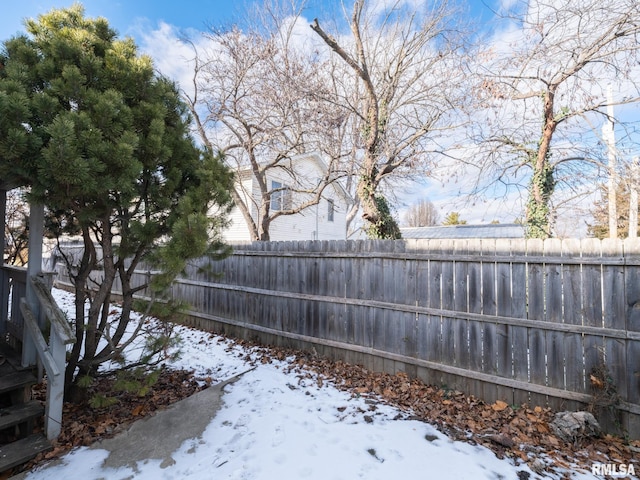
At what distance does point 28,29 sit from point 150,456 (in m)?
3.90

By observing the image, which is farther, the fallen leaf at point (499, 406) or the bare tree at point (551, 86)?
the bare tree at point (551, 86)

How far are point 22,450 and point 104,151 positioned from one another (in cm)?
246

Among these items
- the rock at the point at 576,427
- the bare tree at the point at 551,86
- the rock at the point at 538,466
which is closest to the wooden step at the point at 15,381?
the rock at the point at 538,466

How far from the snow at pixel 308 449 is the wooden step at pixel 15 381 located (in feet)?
2.78

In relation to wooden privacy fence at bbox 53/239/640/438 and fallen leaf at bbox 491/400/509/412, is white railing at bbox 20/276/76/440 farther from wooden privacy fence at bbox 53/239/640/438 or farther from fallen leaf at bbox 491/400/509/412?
fallen leaf at bbox 491/400/509/412

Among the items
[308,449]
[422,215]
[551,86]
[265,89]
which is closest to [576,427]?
[308,449]

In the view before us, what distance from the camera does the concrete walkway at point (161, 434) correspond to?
2.57 metres

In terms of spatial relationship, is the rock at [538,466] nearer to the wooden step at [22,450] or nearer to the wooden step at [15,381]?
the wooden step at [22,450]

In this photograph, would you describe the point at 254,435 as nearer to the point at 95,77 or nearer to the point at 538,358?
the point at 538,358

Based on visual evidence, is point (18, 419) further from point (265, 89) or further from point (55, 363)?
point (265, 89)

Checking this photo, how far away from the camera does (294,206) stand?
13.2 meters

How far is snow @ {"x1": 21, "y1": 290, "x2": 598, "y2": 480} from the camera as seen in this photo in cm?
239

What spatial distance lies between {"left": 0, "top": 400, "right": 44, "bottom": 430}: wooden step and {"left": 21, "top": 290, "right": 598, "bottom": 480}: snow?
1.67 feet

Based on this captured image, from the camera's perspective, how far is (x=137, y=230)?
295 cm
